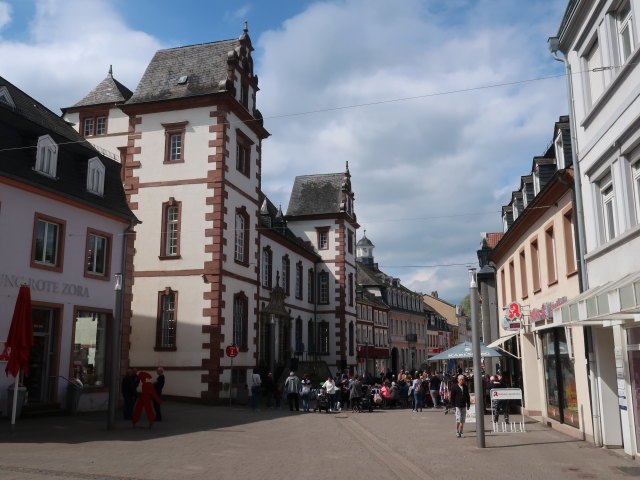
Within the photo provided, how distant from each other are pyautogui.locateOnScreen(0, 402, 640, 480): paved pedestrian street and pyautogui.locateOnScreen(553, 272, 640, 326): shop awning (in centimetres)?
275

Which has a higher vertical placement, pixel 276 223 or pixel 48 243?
pixel 276 223

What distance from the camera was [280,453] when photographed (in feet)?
45.0

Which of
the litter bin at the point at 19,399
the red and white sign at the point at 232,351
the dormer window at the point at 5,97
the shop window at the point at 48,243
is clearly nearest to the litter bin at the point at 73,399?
the litter bin at the point at 19,399

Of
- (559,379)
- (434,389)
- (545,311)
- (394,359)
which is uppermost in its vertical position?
(545,311)

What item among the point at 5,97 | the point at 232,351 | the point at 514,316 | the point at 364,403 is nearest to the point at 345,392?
the point at 364,403

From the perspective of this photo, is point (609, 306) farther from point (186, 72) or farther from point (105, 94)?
point (105, 94)

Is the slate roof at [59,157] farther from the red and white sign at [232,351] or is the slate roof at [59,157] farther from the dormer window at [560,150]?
the dormer window at [560,150]

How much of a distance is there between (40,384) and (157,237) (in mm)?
10865

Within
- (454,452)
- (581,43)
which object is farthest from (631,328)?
(581,43)

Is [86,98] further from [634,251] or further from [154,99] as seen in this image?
[634,251]

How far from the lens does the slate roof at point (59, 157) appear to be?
19500 millimetres

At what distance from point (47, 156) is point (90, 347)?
22.3 feet

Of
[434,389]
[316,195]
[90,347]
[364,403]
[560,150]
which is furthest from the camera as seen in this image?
[316,195]

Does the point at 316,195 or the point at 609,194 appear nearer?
the point at 609,194
